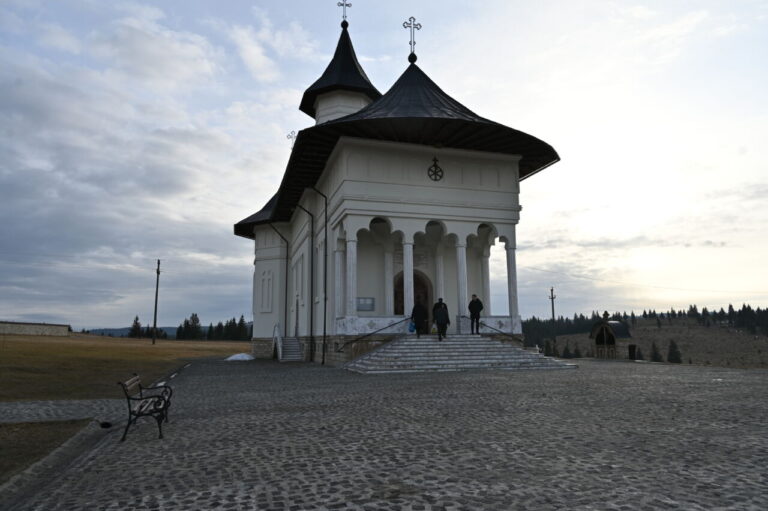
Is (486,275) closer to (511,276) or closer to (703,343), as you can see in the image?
(511,276)

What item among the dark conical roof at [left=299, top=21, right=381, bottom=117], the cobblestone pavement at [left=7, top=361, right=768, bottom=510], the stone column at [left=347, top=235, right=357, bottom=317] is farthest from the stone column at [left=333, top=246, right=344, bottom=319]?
the dark conical roof at [left=299, top=21, right=381, bottom=117]

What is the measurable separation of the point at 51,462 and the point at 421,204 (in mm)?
15071

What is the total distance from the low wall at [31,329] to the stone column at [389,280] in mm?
42927

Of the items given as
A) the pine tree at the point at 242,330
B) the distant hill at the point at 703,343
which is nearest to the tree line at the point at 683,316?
the distant hill at the point at 703,343

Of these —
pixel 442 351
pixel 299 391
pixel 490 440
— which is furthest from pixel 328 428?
pixel 442 351

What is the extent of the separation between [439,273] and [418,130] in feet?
19.3

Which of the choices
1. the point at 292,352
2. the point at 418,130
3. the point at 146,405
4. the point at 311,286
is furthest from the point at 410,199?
the point at 146,405

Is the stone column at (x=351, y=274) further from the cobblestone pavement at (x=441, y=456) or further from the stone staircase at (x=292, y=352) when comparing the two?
the cobblestone pavement at (x=441, y=456)

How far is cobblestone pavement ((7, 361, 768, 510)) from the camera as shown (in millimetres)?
3543

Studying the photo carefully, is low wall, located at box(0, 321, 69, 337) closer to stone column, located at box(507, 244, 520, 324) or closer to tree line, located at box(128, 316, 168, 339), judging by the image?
tree line, located at box(128, 316, 168, 339)

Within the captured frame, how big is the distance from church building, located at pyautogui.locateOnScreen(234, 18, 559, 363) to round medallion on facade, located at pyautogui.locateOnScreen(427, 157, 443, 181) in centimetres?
4

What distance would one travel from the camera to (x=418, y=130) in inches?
721

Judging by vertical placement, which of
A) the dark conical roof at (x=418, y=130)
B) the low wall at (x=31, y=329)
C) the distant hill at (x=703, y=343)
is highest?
the dark conical roof at (x=418, y=130)

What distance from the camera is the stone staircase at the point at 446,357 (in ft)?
47.7
